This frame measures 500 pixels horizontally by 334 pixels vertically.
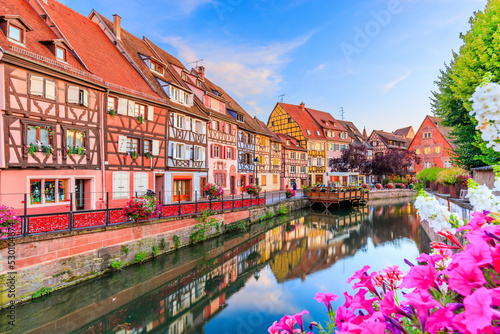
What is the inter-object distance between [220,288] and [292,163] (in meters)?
30.3

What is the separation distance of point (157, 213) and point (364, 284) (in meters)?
11.3

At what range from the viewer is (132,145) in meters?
16.2

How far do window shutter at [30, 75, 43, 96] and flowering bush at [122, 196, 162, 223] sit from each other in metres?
6.28

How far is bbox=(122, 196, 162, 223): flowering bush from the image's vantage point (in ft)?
35.6

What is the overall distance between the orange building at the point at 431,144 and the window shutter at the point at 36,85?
53282 mm

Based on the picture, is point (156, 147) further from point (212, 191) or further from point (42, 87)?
point (42, 87)

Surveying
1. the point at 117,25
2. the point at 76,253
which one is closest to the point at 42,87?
the point at 76,253

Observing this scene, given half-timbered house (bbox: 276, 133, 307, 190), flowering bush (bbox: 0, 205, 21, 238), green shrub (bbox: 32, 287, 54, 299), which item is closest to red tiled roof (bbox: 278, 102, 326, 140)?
half-timbered house (bbox: 276, 133, 307, 190)

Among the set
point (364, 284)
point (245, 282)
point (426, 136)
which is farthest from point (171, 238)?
point (426, 136)

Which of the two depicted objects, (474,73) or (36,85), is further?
(36,85)

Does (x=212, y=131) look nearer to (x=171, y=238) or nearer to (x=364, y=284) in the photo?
(x=171, y=238)

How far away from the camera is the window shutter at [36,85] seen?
1123 cm

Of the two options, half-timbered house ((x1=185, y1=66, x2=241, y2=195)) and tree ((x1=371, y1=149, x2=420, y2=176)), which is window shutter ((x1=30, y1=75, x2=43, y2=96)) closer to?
half-timbered house ((x1=185, y1=66, x2=241, y2=195))

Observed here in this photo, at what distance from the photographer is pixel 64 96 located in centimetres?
1247
